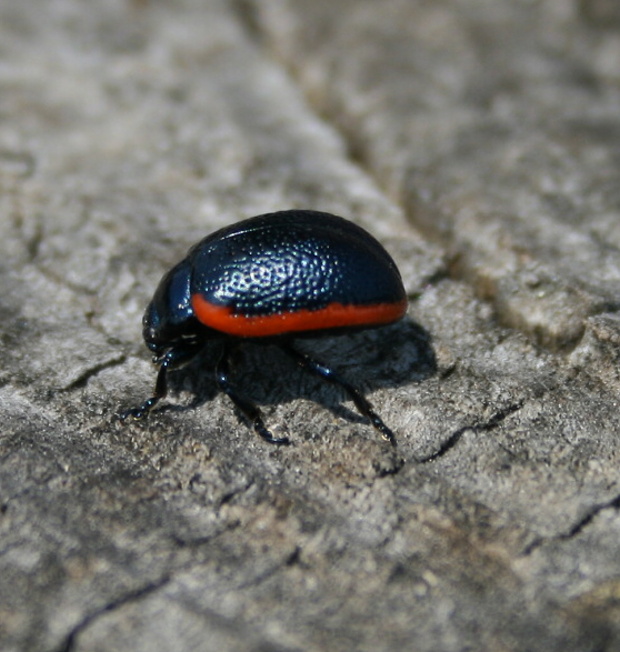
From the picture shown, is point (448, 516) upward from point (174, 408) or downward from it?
upward

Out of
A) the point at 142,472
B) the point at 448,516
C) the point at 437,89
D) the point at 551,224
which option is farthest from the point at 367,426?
the point at 437,89

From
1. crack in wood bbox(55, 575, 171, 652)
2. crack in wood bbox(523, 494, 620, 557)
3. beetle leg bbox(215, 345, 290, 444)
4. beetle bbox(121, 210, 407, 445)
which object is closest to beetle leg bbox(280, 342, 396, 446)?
beetle bbox(121, 210, 407, 445)

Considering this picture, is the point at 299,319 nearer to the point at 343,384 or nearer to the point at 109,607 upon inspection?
the point at 343,384

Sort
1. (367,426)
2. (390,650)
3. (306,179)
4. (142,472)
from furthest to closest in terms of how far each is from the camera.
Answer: (306,179) < (367,426) < (142,472) < (390,650)

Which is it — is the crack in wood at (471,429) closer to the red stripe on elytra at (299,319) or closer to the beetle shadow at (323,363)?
the beetle shadow at (323,363)

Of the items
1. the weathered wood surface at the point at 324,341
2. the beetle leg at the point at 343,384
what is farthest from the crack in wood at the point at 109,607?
the beetle leg at the point at 343,384

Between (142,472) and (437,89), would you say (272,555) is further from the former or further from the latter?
(437,89)
